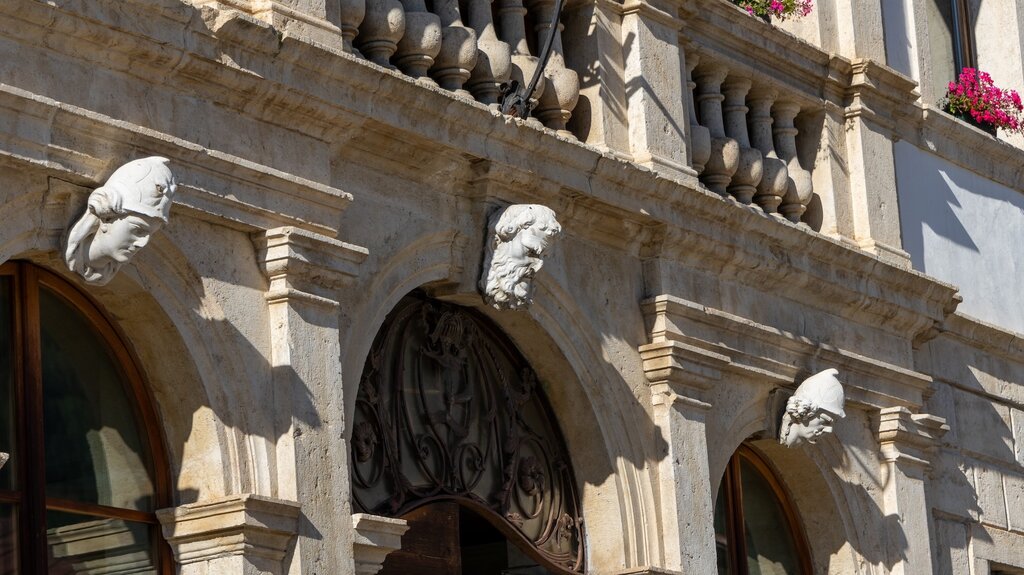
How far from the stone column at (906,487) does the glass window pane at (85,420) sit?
4.54 meters

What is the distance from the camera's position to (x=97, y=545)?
7055 millimetres

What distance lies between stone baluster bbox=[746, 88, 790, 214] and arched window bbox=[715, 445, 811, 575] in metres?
1.21

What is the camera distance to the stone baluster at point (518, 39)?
8.86m

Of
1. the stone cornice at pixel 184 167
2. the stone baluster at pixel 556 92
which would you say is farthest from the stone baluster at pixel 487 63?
the stone cornice at pixel 184 167

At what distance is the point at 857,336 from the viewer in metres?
10.6

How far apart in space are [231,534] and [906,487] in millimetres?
4605

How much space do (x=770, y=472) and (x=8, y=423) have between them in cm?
463

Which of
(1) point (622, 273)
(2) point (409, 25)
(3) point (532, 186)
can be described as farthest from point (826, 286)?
(2) point (409, 25)

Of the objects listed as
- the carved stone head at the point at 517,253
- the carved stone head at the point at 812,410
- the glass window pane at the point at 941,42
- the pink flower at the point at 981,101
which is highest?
the glass window pane at the point at 941,42

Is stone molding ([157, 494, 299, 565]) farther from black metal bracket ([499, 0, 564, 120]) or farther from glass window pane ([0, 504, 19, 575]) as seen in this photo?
black metal bracket ([499, 0, 564, 120])

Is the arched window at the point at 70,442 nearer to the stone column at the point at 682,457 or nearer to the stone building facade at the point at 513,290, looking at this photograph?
the stone building facade at the point at 513,290

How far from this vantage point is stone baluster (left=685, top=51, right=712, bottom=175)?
9781 millimetres

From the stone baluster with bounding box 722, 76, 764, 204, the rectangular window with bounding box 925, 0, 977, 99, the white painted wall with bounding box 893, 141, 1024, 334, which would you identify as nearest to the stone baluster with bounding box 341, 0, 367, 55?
the stone baluster with bounding box 722, 76, 764, 204

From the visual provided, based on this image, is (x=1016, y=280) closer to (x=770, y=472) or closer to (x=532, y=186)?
(x=770, y=472)
